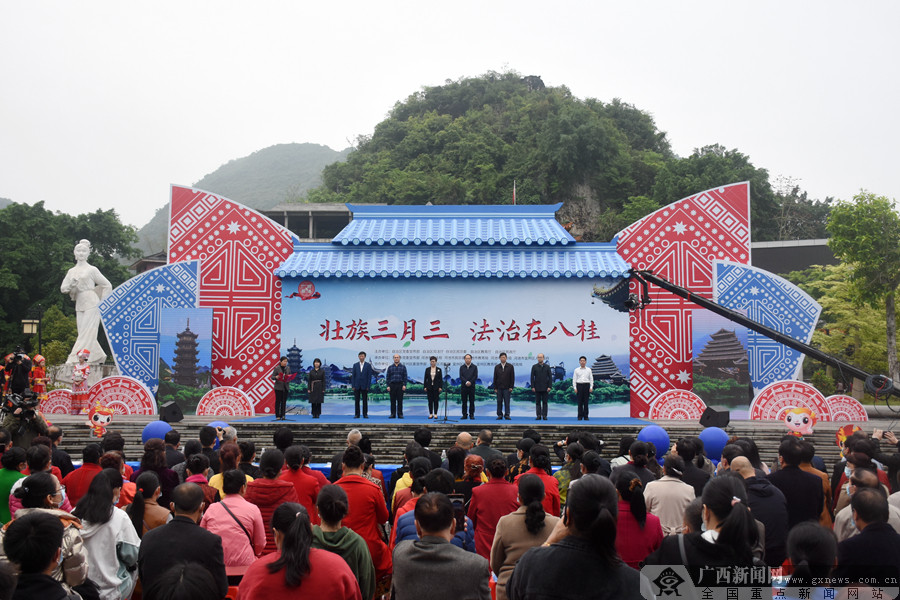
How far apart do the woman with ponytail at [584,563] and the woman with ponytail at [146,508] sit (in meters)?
2.49

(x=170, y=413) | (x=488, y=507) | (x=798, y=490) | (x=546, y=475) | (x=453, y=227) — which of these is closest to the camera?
(x=488, y=507)

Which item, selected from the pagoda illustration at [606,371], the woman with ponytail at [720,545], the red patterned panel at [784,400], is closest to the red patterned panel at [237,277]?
the pagoda illustration at [606,371]

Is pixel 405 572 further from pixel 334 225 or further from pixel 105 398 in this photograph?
pixel 334 225

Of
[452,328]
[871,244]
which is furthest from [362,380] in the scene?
[871,244]

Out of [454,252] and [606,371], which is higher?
[454,252]

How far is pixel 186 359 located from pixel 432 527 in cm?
1264

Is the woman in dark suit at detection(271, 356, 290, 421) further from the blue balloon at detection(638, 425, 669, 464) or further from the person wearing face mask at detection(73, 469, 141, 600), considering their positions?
the person wearing face mask at detection(73, 469, 141, 600)

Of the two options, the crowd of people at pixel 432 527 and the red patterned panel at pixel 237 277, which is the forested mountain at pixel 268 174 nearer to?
the red patterned panel at pixel 237 277

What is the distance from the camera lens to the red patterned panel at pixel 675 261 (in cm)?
1481

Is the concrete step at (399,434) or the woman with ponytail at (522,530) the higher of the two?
the woman with ponytail at (522,530)

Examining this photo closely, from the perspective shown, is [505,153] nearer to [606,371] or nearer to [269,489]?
[606,371]

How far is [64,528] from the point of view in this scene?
315 centimetres

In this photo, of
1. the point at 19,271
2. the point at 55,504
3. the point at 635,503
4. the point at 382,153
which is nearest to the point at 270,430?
the point at 55,504

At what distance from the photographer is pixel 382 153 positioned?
37562 millimetres
